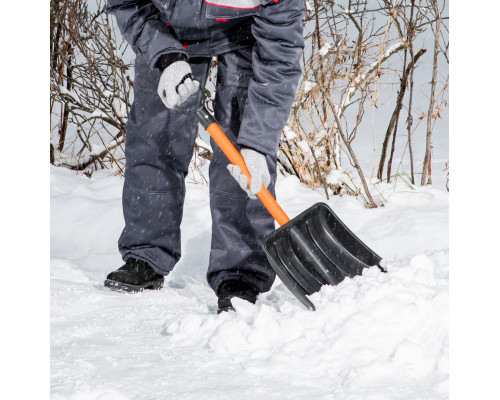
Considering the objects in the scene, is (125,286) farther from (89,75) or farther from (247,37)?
(89,75)

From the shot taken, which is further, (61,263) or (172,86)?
(61,263)

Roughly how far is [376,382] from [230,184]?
952 mm

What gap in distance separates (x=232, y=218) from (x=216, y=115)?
38 cm

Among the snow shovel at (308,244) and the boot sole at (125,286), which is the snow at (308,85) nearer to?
the snow shovel at (308,244)

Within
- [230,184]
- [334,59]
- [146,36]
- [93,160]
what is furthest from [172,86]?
[93,160]

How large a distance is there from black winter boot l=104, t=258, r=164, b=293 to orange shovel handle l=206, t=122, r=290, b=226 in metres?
0.58

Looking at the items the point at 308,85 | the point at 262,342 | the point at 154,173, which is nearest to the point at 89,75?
the point at 308,85

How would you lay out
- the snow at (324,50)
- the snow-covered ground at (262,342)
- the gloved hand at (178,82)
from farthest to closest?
the snow at (324,50) < the gloved hand at (178,82) < the snow-covered ground at (262,342)

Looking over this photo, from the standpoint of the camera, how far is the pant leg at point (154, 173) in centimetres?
225

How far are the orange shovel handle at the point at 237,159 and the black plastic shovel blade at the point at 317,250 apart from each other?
0.07m

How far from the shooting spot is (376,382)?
1.48 meters

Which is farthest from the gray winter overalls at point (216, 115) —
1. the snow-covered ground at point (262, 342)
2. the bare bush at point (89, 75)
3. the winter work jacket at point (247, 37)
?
the bare bush at point (89, 75)

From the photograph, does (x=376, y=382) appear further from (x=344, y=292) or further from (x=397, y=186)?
(x=397, y=186)

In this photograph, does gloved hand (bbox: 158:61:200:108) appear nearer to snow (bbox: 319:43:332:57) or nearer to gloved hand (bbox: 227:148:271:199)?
gloved hand (bbox: 227:148:271:199)
